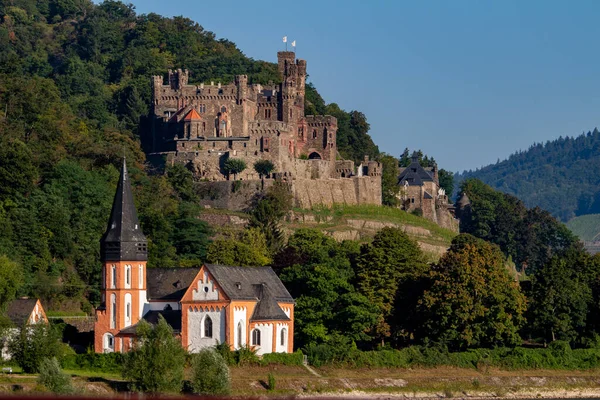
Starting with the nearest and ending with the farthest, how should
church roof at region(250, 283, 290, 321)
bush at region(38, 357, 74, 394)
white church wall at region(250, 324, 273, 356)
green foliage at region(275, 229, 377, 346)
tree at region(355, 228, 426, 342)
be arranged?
1. bush at region(38, 357, 74, 394)
2. white church wall at region(250, 324, 273, 356)
3. church roof at region(250, 283, 290, 321)
4. green foliage at region(275, 229, 377, 346)
5. tree at region(355, 228, 426, 342)

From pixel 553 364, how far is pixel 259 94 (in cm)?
4839

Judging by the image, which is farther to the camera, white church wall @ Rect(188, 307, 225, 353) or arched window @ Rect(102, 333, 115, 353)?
arched window @ Rect(102, 333, 115, 353)

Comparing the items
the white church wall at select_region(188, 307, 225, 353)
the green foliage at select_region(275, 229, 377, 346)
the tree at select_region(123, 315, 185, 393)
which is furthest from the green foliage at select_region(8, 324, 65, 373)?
the green foliage at select_region(275, 229, 377, 346)

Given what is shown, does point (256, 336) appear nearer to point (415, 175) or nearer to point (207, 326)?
point (207, 326)

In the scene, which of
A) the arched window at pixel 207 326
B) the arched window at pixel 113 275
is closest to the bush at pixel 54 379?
the arched window at pixel 207 326

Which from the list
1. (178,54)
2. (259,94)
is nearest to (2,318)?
(259,94)

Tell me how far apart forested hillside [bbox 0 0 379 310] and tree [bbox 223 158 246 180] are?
13.0ft

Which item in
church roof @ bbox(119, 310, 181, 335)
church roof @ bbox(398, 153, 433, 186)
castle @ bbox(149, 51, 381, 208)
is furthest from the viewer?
church roof @ bbox(398, 153, 433, 186)

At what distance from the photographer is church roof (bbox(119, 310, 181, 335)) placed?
217ft

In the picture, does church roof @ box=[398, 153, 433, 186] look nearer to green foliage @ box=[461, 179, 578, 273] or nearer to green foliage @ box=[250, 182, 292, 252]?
green foliage @ box=[461, 179, 578, 273]

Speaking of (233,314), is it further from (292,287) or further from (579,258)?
(579,258)

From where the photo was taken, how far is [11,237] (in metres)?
81.2

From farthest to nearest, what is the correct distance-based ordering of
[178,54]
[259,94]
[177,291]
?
[178,54] → [259,94] → [177,291]

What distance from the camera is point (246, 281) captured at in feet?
224
